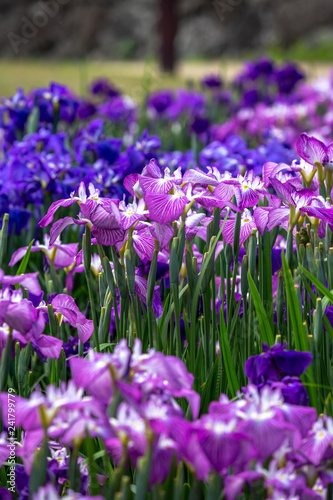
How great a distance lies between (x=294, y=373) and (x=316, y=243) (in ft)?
1.37

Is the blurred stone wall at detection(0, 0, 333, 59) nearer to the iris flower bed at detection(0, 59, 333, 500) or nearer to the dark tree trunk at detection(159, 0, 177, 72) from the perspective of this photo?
the dark tree trunk at detection(159, 0, 177, 72)

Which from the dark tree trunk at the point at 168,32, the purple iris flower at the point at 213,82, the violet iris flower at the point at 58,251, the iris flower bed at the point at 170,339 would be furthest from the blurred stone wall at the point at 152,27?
the iris flower bed at the point at 170,339

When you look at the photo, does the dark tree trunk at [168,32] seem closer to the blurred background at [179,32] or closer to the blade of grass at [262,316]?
the blurred background at [179,32]

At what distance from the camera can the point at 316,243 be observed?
126 centimetres

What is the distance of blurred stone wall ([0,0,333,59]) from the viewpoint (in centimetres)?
1529

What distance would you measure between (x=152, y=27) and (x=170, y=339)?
659 inches

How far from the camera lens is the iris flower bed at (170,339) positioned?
72 centimetres

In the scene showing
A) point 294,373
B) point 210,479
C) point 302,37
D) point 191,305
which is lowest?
point 210,479

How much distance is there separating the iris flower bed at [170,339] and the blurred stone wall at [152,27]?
47.6ft

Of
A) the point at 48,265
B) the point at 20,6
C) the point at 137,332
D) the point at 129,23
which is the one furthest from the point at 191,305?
the point at 20,6

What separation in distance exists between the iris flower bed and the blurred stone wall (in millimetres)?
14499

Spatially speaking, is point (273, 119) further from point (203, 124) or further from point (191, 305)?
point (191, 305)

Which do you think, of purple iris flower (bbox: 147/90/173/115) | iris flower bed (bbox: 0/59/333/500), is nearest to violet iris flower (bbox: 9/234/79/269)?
iris flower bed (bbox: 0/59/333/500)

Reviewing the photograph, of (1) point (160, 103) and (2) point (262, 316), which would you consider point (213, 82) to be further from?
(2) point (262, 316)
